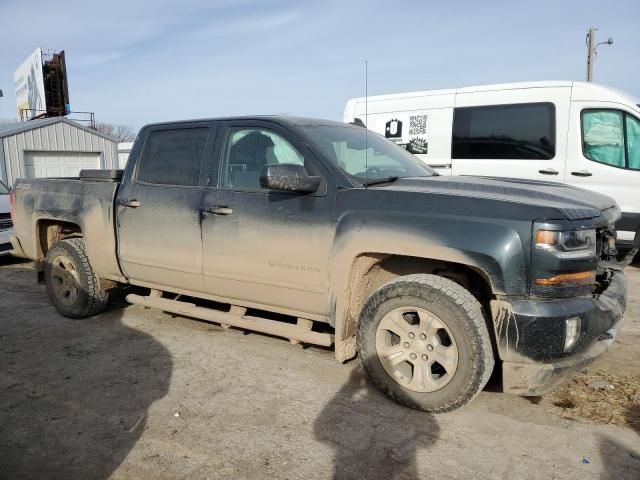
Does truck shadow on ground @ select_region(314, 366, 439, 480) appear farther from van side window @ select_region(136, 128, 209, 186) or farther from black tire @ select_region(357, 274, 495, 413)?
van side window @ select_region(136, 128, 209, 186)

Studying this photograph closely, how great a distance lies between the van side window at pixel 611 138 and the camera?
6820 millimetres

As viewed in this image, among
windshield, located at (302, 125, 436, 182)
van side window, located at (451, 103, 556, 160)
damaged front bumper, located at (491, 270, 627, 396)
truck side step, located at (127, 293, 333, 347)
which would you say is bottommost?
truck side step, located at (127, 293, 333, 347)

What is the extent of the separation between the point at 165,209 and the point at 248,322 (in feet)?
3.84

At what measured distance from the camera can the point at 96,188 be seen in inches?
188

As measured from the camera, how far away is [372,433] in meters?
2.95

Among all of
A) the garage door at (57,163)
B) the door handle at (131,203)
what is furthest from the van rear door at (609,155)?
the garage door at (57,163)

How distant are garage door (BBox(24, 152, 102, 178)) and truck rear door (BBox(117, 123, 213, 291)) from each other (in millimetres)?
15930

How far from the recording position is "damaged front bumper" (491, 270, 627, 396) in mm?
2800

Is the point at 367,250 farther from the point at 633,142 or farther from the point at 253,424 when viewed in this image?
the point at 633,142

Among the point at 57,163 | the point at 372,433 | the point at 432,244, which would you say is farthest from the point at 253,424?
the point at 57,163

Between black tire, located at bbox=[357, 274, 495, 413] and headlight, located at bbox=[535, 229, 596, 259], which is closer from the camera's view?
headlight, located at bbox=[535, 229, 596, 259]

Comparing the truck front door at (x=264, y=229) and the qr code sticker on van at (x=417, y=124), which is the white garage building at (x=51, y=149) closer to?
the qr code sticker on van at (x=417, y=124)

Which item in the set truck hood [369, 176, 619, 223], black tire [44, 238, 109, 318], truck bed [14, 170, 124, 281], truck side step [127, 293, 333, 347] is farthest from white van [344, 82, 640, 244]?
black tire [44, 238, 109, 318]

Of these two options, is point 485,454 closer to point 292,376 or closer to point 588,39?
point 292,376
